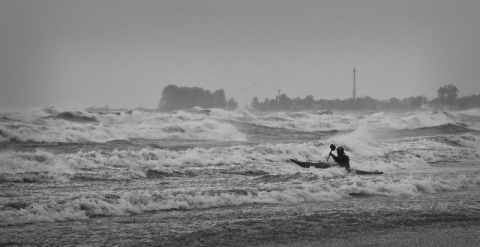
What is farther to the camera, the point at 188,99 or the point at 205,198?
the point at 188,99

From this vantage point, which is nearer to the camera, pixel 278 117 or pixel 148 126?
pixel 148 126

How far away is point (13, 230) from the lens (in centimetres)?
710

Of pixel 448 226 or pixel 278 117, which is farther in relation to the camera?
pixel 278 117

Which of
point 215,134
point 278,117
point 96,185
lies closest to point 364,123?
point 278,117

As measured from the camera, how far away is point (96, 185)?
12289 millimetres

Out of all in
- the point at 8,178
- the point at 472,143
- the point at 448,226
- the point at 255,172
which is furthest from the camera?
the point at 472,143

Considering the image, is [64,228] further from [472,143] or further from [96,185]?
[472,143]

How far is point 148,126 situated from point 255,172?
1983 cm

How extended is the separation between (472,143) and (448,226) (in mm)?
32945

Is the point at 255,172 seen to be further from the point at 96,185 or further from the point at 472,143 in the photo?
the point at 472,143

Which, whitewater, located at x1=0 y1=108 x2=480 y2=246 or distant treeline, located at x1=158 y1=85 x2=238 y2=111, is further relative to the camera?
distant treeline, located at x1=158 y1=85 x2=238 y2=111

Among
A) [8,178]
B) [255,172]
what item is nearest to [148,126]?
[255,172]

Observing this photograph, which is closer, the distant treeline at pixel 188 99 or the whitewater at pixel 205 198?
the whitewater at pixel 205 198

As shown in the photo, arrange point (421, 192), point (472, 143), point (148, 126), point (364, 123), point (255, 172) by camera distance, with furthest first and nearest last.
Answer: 1. point (364, 123)
2. point (472, 143)
3. point (148, 126)
4. point (255, 172)
5. point (421, 192)
